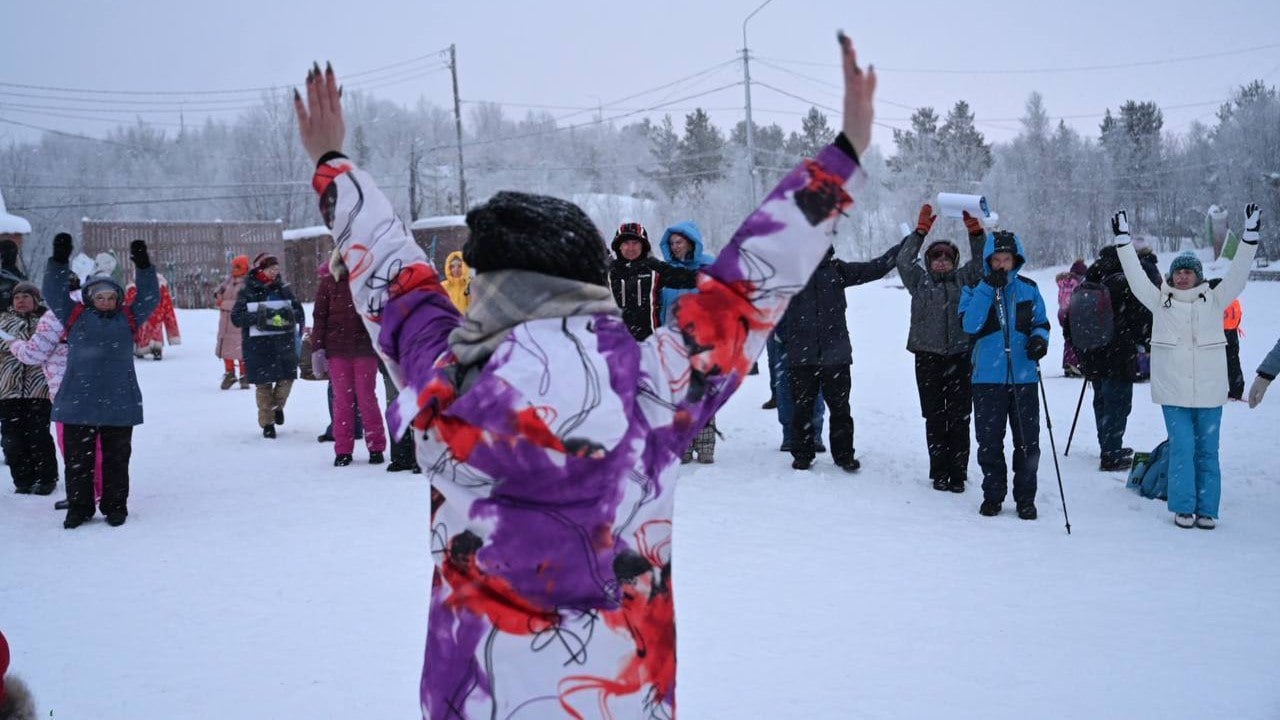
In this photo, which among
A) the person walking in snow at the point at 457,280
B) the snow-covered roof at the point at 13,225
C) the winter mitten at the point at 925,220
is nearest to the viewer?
the winter mitten at the point at 925,220

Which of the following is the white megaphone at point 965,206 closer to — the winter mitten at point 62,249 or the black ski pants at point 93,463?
the black ski pants at point 93,463

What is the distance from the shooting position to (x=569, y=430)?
1.57 metres

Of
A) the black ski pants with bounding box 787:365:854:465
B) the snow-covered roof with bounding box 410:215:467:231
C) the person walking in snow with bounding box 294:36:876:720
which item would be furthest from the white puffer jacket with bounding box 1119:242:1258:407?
the snow-covered roof with bounding box 410:215:467:231

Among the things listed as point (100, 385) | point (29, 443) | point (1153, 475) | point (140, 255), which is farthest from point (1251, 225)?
point (29, 443)

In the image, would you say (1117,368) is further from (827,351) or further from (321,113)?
(321,113)

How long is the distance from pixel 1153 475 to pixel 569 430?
7.12m

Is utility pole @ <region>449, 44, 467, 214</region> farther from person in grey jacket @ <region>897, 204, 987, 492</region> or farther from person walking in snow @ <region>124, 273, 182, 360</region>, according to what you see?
person in grey jacket @ <region>897, 204, 987, 492</region>

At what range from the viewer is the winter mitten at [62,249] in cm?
708

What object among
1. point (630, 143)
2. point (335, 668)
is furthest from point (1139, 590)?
point (630, 143)

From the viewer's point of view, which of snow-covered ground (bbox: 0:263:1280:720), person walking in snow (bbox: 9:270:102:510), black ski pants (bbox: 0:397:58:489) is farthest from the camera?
black ski pants (bbox: 0:397:58:489)

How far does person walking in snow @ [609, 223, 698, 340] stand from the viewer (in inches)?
320

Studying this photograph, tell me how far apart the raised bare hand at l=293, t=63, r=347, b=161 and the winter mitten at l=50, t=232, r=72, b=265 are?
613cm

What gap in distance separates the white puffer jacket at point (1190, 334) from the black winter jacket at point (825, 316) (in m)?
2.20

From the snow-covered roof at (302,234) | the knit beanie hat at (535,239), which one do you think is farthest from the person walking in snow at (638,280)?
the snow-covered roof at (302,234)
